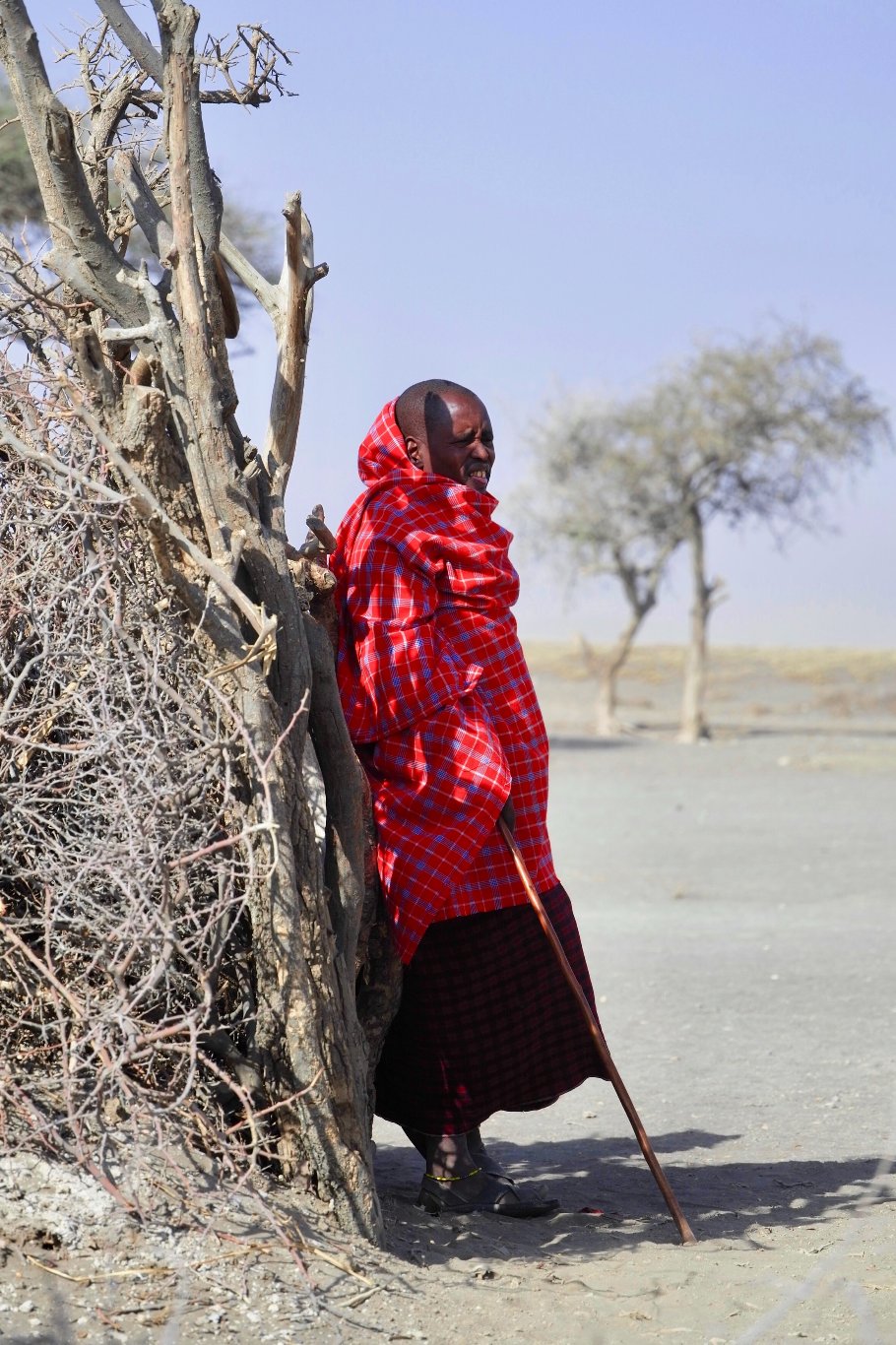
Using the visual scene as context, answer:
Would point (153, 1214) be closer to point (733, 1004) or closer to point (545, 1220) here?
point (545, 1220)

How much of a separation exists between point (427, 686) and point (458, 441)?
23.9 inches

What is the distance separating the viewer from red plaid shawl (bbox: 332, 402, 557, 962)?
319 centimetres

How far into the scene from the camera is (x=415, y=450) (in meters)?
3.43

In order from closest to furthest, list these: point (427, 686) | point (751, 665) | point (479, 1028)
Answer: point (427, 686)
point (479, 1028)
point (751, 665)

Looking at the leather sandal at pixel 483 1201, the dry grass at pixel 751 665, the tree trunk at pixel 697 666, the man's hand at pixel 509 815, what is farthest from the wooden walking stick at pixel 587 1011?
the dry grass at pixel 751 665

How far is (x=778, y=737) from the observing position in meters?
21.2

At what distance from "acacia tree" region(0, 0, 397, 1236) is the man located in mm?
248

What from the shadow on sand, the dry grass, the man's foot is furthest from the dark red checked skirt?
the dry grass

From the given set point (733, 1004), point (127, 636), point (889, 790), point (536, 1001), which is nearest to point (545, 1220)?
point (536, 1001)

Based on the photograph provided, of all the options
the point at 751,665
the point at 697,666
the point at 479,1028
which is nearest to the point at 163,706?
the point at 479,1028

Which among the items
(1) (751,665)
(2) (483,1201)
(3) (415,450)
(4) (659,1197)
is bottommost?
(4) (659,1197)

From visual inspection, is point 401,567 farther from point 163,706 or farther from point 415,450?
point 163,706

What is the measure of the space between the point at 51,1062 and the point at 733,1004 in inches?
154

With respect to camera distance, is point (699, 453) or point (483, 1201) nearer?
point (483, 1201)
